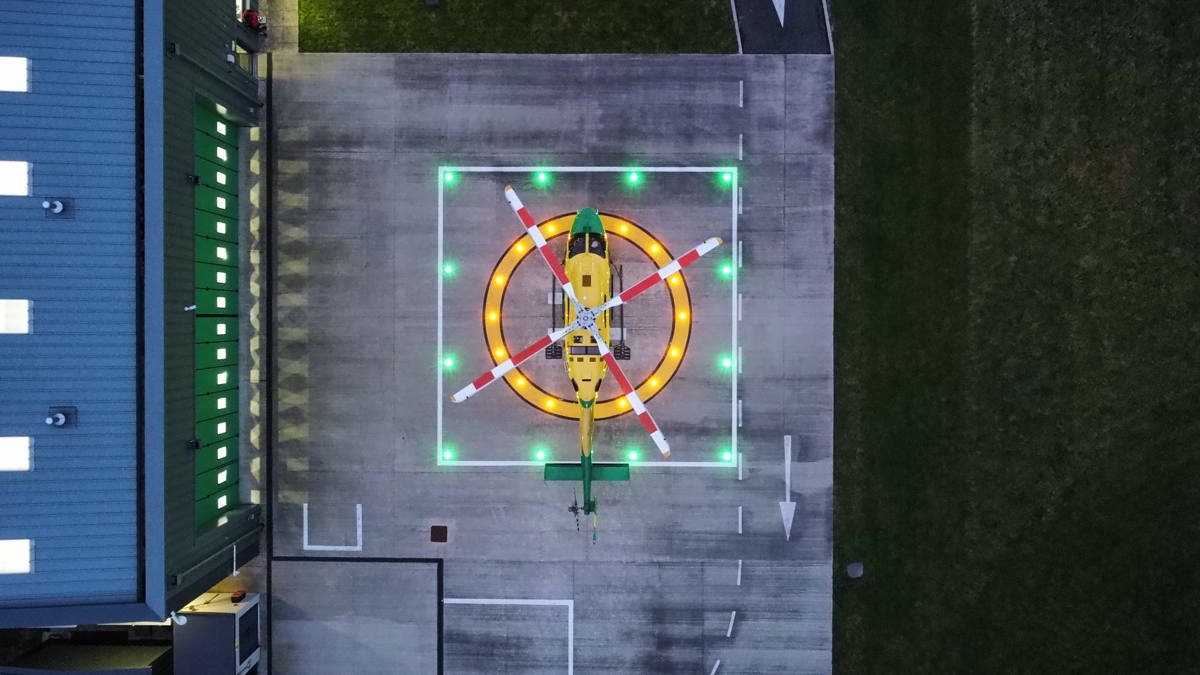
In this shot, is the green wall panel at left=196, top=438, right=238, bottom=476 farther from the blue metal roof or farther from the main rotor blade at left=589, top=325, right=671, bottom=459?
the main rotor blade at left=589, top=325, right=671, bottom=459

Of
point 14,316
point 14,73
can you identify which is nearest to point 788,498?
point 14,316

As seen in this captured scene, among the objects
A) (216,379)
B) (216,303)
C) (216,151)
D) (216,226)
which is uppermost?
(216,151)

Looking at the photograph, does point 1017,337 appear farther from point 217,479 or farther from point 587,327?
point 217,479

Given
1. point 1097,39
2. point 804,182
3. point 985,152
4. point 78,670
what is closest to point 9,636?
point 78,670

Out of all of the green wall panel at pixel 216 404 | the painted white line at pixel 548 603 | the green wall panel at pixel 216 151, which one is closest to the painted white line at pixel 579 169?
the green wall panel at pixel 216 151

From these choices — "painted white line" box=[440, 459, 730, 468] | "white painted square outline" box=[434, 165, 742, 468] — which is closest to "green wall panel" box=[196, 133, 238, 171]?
"white painted square outline" box=[434, 165, 742, 468]

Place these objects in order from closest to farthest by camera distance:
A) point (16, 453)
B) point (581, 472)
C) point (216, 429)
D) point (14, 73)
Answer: point (14, 73) → point (16, 453) → point (581, 472) → point (216, 429)
